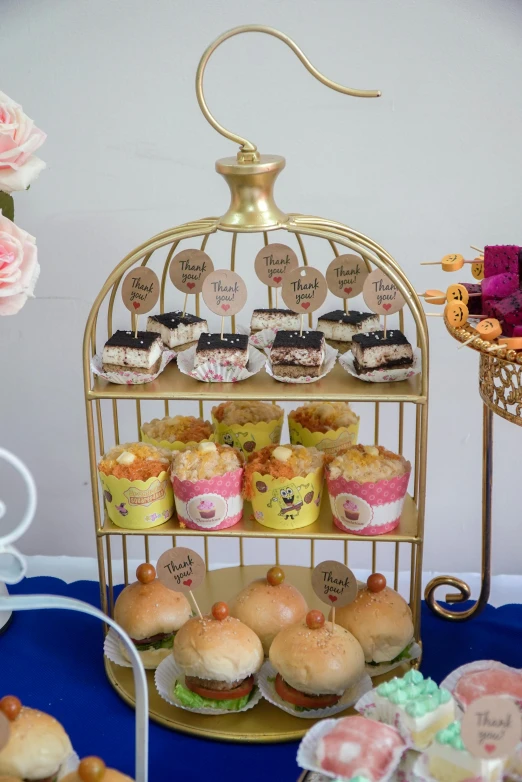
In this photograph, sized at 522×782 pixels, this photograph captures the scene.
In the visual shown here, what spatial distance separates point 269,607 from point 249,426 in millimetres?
613

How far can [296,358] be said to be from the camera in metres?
2.60

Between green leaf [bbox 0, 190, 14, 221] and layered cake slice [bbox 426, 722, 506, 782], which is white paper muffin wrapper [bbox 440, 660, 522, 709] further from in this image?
green leaf [bbox 0, 190, 14, 221]

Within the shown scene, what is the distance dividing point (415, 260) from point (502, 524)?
1254mm

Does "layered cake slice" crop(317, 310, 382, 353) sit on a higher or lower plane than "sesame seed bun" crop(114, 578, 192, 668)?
higher

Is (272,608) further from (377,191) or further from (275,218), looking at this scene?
(377,191)

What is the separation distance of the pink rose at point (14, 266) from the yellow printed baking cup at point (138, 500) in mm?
652

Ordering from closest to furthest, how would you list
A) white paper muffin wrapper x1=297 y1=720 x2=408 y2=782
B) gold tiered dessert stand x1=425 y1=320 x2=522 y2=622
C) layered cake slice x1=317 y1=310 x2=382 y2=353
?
white paper muffin wrapper x1=297 y1=720 x2=408 y2=782
gold tiered dessert stand x1=425 y1=320 x2=522 y2=622
layered cake slice x1=317 y1=310 x2=382 y2=353

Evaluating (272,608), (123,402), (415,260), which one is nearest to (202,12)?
(415,260)

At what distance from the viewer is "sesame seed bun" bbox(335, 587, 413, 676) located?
2.62m

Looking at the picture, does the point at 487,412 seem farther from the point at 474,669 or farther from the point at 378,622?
the point at 474,669

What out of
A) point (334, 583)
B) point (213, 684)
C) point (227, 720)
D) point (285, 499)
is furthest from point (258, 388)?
point (227, 720)

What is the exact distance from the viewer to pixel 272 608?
2.70 m

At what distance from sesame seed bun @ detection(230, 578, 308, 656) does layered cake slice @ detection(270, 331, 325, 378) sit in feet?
2.29

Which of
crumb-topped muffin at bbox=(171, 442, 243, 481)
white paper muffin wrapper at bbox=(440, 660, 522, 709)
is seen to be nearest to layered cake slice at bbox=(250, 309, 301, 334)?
crumb-topped muffin at bbox=(171, 442, 243, 481)
